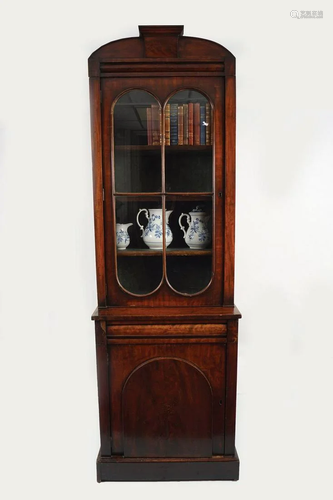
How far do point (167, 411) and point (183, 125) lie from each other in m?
1.06

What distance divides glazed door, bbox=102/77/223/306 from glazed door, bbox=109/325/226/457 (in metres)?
0.18

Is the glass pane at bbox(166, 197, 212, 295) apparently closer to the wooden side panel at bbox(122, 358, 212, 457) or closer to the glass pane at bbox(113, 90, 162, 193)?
the glass pane at bbox(113, 90, 162, 193)

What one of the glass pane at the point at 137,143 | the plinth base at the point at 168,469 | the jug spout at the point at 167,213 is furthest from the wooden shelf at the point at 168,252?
the plinth base at the point at 168,469

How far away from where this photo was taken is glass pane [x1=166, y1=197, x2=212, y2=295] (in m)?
1.42

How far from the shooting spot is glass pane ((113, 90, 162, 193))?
1.37m

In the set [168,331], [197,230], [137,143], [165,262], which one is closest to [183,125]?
[137,143]

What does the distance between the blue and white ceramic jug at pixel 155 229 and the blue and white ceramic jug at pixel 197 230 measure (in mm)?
A: 61

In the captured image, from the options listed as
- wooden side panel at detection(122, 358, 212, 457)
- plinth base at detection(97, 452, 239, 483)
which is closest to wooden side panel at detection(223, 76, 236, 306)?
wooden side panel at detection(122, 358, 212, 457)

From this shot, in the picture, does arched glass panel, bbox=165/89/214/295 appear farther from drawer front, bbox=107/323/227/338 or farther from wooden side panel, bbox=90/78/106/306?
wooden side panel, bbox=90/78/106/306

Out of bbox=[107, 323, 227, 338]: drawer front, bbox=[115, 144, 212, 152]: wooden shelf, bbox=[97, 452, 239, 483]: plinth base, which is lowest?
bbox=[97, 452, 239, 483]: plinth base

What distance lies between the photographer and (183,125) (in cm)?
140

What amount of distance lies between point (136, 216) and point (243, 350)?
86 cm

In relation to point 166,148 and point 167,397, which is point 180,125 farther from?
point 167,397

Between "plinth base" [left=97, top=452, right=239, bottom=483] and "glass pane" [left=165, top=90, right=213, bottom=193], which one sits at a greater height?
"glass pane" [left=165, top=90, right=213, bottom=193]
